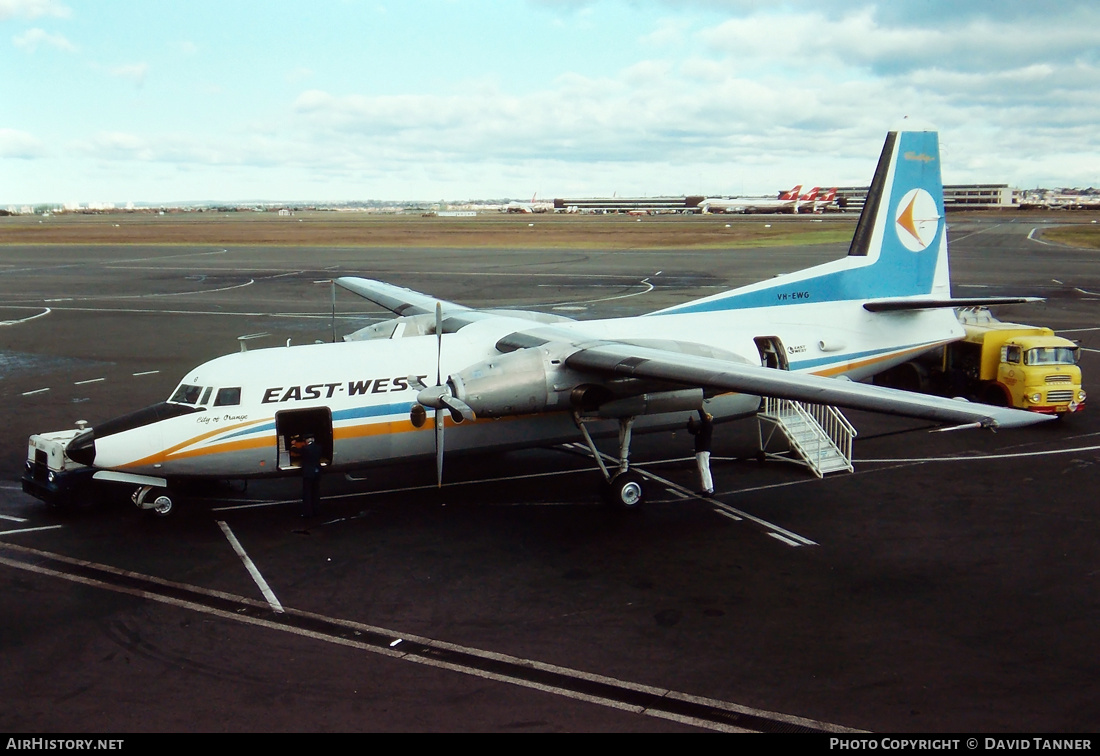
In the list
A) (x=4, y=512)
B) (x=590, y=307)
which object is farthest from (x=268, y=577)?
(x=590, y=307)

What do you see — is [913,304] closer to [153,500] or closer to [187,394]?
[187,394]

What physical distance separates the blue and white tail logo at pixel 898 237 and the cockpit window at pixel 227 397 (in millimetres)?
11361

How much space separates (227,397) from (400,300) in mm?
10321

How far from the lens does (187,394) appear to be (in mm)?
15414

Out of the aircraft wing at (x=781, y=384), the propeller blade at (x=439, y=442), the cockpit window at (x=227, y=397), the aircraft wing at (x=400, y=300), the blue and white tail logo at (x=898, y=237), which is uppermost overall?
the blue and white tail logo at (x=898, y=237)

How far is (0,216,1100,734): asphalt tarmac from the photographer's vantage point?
9641 millimetres

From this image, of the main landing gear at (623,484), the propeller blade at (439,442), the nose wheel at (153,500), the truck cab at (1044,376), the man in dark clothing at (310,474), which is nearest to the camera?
the propeller blade at (439,442)

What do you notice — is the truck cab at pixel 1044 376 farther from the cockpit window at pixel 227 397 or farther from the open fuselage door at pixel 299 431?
the cockpit window at pixel 227 397

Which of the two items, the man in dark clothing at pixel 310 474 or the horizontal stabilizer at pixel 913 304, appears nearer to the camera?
the man in dark clothing at pixel 310 474

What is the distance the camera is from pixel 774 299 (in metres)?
20.7

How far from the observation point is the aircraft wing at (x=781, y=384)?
1148cm

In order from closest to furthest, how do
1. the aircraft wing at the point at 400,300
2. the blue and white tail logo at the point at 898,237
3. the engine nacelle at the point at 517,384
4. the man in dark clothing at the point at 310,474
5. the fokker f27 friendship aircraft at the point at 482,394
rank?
the fokker f27 friendship aircraft at the point at 482,394 < the engine nacelle at the point at 517,384 < the man in dark clothing at the point at 310,474 < the blue and white tail logo at the point at 898,237 < the aircraft wing at the point at 400,300

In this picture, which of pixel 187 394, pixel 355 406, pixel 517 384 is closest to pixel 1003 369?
pixel 517 384

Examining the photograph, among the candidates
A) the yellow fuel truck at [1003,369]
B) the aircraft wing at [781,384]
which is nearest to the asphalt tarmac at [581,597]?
the yellow fuel truck at [1003,369]
